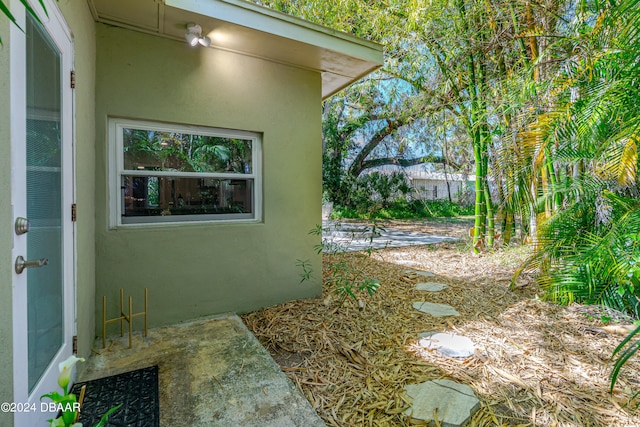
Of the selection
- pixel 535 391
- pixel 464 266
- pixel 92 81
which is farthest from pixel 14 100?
pixel 464 266

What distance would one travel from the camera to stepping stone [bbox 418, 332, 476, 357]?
2451mm

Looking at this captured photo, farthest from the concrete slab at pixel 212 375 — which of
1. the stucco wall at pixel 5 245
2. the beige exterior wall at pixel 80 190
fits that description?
the stucco wall at pixel 5 245

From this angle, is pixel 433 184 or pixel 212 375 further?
pixel 433 184

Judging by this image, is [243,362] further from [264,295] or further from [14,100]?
[14,100]

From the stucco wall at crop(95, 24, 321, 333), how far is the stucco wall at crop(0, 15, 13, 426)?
1.55 meters


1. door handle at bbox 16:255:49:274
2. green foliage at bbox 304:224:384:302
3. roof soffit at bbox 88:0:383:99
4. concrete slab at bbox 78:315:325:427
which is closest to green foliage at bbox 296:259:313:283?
green foliage at bbox 304:224:384:302

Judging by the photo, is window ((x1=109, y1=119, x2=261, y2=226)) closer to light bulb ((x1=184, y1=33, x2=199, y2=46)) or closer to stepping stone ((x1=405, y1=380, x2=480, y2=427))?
light bulb ((x1=184, y1=33, x2=199, y2=46))

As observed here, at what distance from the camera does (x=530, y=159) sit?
354 cm

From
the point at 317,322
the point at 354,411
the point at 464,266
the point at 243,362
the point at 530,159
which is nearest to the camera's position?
the point at 354,411

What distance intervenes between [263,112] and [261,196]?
2.90 ft

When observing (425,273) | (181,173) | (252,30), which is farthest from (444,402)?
(252,30)

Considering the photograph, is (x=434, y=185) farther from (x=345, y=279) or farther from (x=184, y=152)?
(x=184, y=152)

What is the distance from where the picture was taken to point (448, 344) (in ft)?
8.46

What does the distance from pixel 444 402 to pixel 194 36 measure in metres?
3.28
